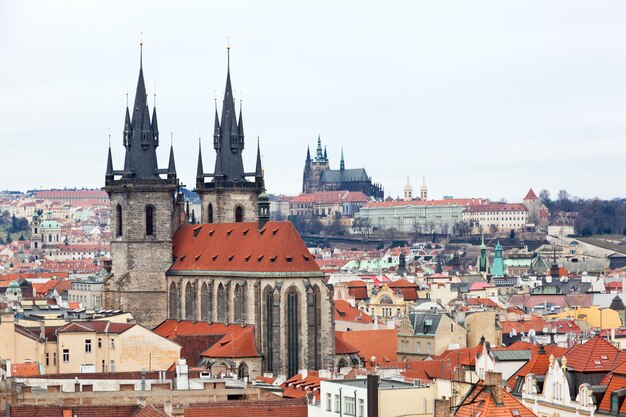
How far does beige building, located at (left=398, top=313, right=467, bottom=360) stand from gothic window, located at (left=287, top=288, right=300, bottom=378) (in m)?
6.86

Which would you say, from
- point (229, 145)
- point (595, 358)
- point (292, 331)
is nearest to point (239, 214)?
point (229, 145)

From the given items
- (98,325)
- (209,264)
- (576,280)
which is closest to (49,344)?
(98,325)

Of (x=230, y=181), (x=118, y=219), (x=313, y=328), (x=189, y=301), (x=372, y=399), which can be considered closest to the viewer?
(x=372, y=399)

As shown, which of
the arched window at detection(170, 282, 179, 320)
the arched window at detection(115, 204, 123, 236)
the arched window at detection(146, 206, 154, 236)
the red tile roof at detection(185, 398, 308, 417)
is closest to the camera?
the red tile roof at detection(185, 398, 308, 417)

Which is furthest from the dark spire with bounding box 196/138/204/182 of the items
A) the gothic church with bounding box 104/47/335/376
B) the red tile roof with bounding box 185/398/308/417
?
the red tile roof with bounding box 185/398/308/417

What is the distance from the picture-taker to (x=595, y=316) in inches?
5030

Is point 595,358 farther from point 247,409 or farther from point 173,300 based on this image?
point 173,300

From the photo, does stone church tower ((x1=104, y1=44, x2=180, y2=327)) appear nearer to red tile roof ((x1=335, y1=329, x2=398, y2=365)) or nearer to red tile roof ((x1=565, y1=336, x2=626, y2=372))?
red tile roof ((x1=335, y1=329, x2=398, y2=365))

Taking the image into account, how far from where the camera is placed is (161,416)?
4459 centimetres

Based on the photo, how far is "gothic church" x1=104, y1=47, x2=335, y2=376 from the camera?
3652 inches

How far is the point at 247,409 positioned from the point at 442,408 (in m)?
6.94

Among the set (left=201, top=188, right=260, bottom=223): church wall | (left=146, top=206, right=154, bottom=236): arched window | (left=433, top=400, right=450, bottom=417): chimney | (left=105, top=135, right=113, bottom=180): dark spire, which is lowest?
(left=433, top=400, right=450, bottom=417): chimney

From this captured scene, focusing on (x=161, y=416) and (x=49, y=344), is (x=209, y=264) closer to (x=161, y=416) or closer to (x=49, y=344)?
(x=49, y=344)

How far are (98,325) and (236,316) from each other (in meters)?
11.6
